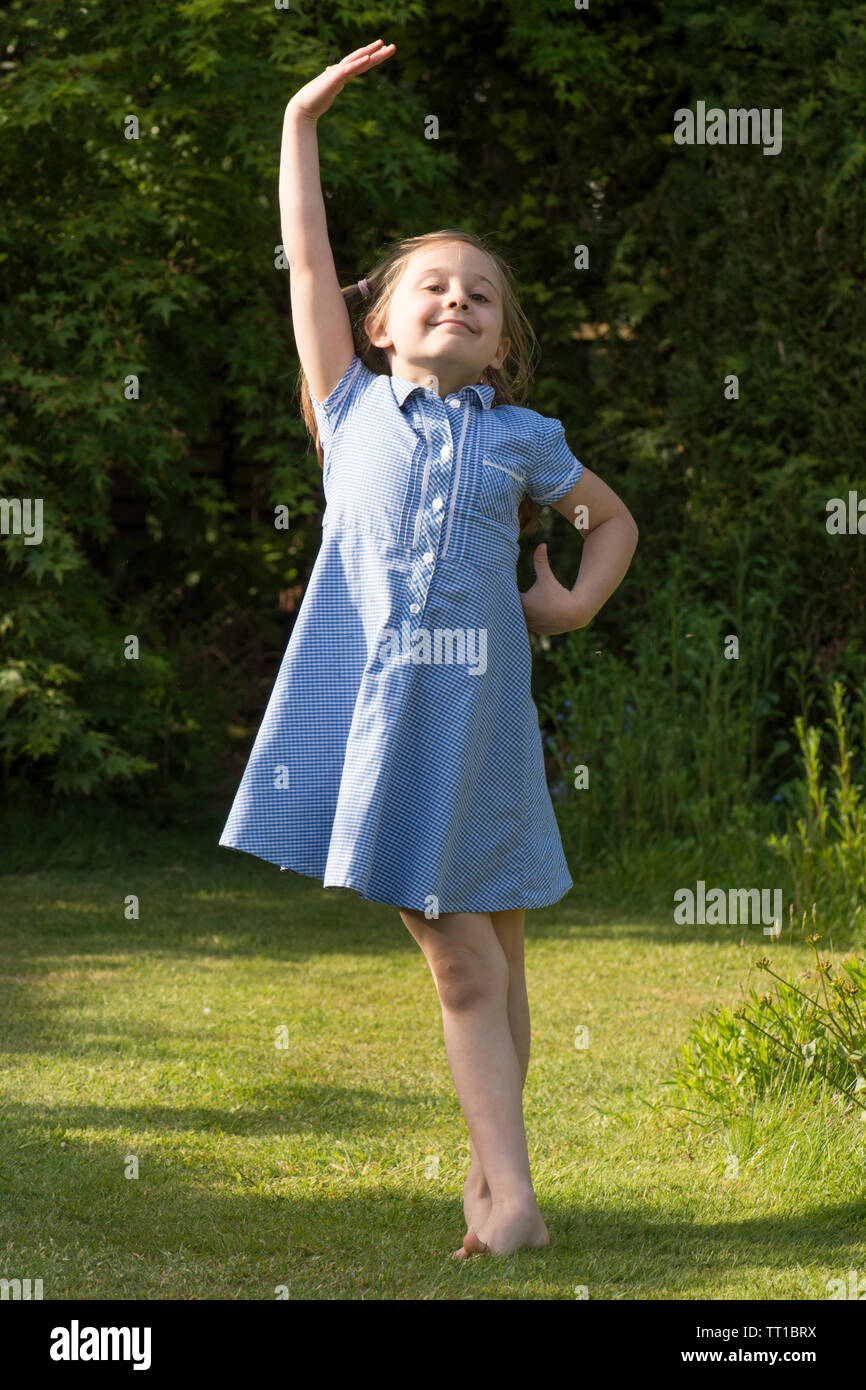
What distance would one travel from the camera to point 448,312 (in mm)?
2545

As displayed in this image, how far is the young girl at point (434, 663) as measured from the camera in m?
2.42

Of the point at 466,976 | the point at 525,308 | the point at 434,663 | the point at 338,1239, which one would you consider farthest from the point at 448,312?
the point at 525,308

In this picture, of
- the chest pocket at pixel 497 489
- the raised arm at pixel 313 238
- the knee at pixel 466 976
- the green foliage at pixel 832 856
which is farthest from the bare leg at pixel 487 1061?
the green foliage at pixel 832 856

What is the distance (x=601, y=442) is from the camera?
7.63 m

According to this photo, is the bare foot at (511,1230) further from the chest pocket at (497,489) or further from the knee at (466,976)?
the chest pocket at (497,489)

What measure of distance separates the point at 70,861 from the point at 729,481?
340cm

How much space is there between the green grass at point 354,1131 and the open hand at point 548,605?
1.07 meters

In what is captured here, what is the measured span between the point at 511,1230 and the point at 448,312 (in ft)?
5.00

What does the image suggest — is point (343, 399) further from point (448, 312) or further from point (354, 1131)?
point (354, 1131)

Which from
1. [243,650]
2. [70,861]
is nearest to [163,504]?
[243,650]

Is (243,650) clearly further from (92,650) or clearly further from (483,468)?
(483,468)

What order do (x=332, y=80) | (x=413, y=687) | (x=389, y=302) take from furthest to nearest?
1. (x=389, y=302)
2. (x=332, y=80)
3. (x=413, y=687)

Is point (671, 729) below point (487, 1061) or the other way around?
the other way around

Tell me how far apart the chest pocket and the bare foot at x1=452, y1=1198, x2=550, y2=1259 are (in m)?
1.13
